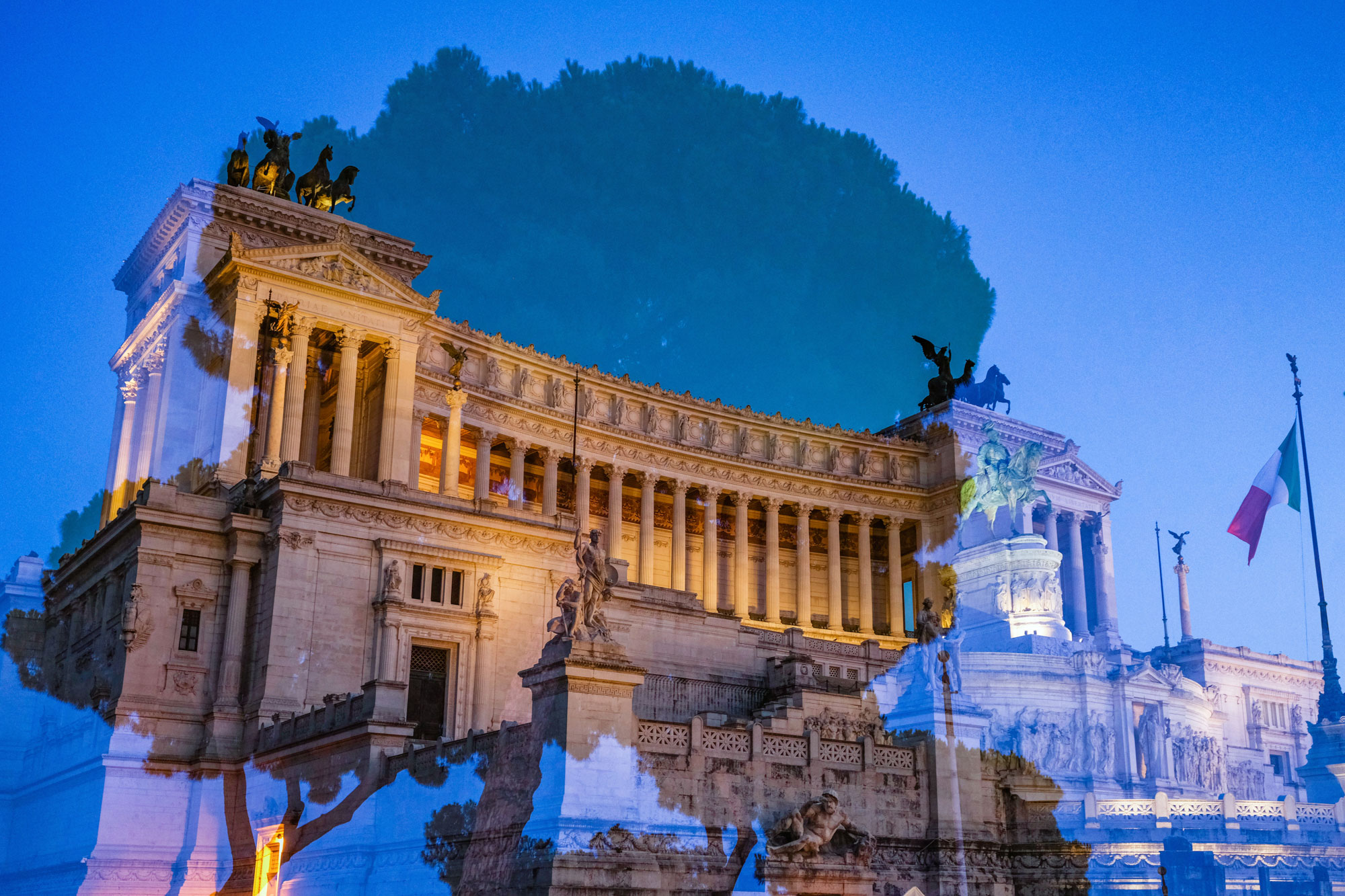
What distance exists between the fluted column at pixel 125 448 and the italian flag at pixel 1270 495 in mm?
44660

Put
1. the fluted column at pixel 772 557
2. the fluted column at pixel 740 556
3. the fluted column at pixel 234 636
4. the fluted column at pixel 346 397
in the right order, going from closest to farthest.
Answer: the fluted column at pixel 234 636
the fluted column at pixel 346 397
the fluted column at pixel 740 556
the fluted column at pixel 772 557

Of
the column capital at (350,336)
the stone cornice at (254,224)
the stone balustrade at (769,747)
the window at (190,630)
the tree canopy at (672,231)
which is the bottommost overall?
the stone balustrade at (769,747)

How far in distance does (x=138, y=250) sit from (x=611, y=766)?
46.0m

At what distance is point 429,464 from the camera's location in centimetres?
6159

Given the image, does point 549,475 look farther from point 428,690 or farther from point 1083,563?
point 1083,563

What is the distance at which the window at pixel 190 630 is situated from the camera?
3716 cm

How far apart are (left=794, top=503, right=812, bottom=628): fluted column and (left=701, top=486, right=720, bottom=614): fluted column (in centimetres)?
444

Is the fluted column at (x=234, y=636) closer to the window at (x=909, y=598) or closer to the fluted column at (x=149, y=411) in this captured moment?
the fluted column at (x=149, y=411)

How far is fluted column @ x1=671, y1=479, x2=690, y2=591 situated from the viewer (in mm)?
66125

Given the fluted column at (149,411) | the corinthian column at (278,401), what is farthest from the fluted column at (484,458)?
the fluted column at (149,411)

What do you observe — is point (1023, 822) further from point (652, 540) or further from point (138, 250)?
point (138, 250)

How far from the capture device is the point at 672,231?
145 m

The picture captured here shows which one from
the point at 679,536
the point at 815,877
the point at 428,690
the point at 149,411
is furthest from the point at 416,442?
the point at 815,877
